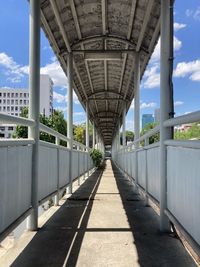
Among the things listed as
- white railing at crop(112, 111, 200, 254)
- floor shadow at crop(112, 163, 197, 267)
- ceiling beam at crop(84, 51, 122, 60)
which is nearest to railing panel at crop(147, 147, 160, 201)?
floor shadow at crop(112, 163, 197, 267)

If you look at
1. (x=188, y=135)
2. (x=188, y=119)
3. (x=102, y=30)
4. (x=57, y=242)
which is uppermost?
(x=102, y=30)

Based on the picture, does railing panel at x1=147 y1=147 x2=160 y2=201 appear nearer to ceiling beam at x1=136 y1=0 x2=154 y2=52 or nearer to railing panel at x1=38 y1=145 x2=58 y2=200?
railing panel at x1=38 y1=145 x2=58 y2=200

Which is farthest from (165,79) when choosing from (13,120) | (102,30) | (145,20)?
(102,30)

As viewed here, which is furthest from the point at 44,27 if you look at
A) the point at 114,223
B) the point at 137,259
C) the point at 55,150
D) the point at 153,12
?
the point at 137,259

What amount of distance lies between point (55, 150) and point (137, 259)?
3.17 metres

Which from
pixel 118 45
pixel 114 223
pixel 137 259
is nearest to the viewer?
pixel 137 259

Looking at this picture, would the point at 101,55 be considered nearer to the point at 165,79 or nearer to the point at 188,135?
the point at 188,135

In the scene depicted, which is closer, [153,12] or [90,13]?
[153,12]

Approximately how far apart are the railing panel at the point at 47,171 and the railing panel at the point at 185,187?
5.64 ft

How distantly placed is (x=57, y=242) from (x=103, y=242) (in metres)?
0.51

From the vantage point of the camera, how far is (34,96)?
4.77 meters

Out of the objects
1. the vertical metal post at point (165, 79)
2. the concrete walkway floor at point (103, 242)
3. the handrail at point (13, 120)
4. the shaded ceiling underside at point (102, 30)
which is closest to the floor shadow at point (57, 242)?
the concrete walkway floor at point (103, 242)

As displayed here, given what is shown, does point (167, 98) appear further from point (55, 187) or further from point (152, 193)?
point (55, 187)

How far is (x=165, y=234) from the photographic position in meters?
4.57
